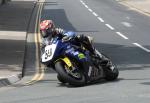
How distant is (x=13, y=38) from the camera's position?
2642cm

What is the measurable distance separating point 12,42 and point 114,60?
6985mm

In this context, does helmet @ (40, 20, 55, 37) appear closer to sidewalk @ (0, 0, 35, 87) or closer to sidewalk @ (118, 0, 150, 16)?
sidewalk @ (0, 0, 35, 87)

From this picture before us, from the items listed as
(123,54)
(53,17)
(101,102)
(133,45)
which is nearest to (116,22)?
(53,17)

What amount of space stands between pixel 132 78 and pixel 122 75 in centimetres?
100

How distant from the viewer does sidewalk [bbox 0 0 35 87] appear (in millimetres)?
16188

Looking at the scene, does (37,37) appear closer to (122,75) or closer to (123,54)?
(123,54)

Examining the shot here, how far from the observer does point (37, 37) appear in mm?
26625

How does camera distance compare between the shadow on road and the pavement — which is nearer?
the pavement

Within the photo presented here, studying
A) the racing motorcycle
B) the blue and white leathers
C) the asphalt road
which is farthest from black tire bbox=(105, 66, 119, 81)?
the blue and white leathers

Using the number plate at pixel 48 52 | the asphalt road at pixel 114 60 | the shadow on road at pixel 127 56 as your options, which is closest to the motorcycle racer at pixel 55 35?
the number plate at pixel 48 52

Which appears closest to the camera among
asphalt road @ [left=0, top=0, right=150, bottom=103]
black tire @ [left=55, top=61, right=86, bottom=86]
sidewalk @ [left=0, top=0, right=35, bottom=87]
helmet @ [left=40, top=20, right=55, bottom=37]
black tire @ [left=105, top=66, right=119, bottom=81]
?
asphalt road @ [left=0, top=0, right=150, bottom=103]

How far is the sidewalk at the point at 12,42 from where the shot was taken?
53.1 ft

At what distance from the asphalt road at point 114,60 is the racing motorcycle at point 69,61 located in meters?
0.23

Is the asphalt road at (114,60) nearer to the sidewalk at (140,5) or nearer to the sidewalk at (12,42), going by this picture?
the sidewalk at (12,42)
